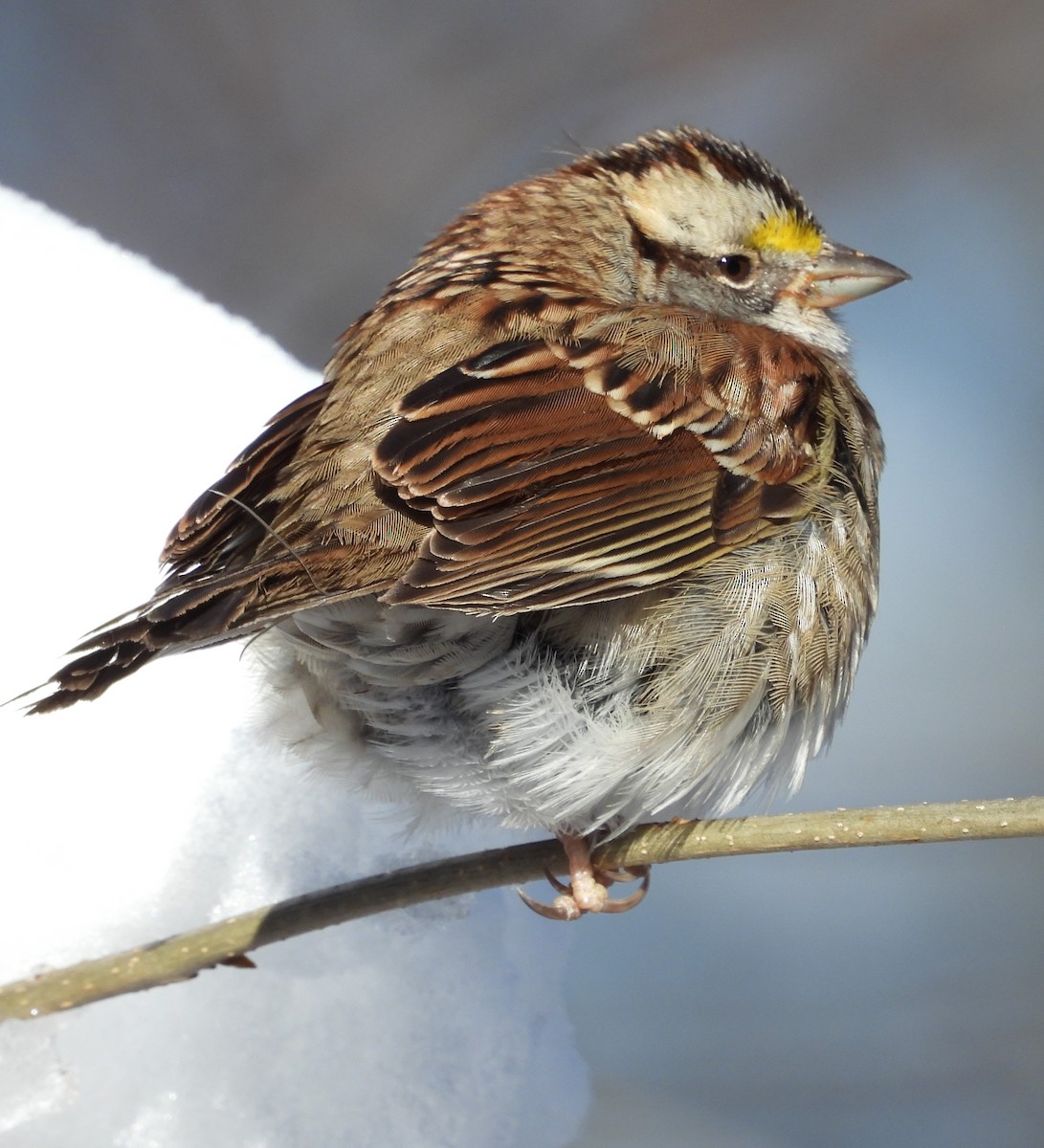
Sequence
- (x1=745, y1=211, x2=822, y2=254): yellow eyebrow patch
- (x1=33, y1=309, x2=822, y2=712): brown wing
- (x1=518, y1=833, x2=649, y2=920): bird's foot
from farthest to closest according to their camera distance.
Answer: (x1=745, y1=211, x2=822, y2=254): yellow eyebrow patch → (x1=518, y1=833, x2=649, y2=920): bird's foot → (x1=33, y1=309, x2=822, y2=712): brown wing

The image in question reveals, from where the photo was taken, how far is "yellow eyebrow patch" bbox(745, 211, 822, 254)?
161 cm

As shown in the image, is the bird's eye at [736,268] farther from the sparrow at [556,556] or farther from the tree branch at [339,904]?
the tree branch at [339,904]

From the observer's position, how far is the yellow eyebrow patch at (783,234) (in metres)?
1.61

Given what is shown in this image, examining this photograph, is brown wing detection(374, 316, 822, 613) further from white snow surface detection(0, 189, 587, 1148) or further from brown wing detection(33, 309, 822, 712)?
white snow surface detection(0, 189, 587, 1148)

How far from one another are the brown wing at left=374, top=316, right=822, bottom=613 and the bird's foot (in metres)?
0.30

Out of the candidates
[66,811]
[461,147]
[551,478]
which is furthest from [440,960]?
[461,147]

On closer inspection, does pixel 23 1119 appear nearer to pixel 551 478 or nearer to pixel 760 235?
pixel 551 478

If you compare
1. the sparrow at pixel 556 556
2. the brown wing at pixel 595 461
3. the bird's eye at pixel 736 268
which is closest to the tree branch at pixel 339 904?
the sparrow at pixel 556 556

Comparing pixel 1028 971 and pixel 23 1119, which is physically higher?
pixel 23 1119

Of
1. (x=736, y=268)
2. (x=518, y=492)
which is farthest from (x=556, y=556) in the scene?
(x=736, y=268)

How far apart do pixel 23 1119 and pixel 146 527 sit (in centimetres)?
66

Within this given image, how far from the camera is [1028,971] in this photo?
6.51 ft

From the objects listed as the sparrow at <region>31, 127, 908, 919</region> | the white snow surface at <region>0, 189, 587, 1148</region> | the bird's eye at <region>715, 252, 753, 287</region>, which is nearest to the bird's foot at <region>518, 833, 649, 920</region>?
the sparrow at <region>31, 127, 908, 919</region>

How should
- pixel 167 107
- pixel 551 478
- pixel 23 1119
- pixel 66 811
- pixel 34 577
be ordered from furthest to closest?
pixel 167 107
pixel 34 577
pixel 66 811
pixel 23 1119
pixel 551 478
